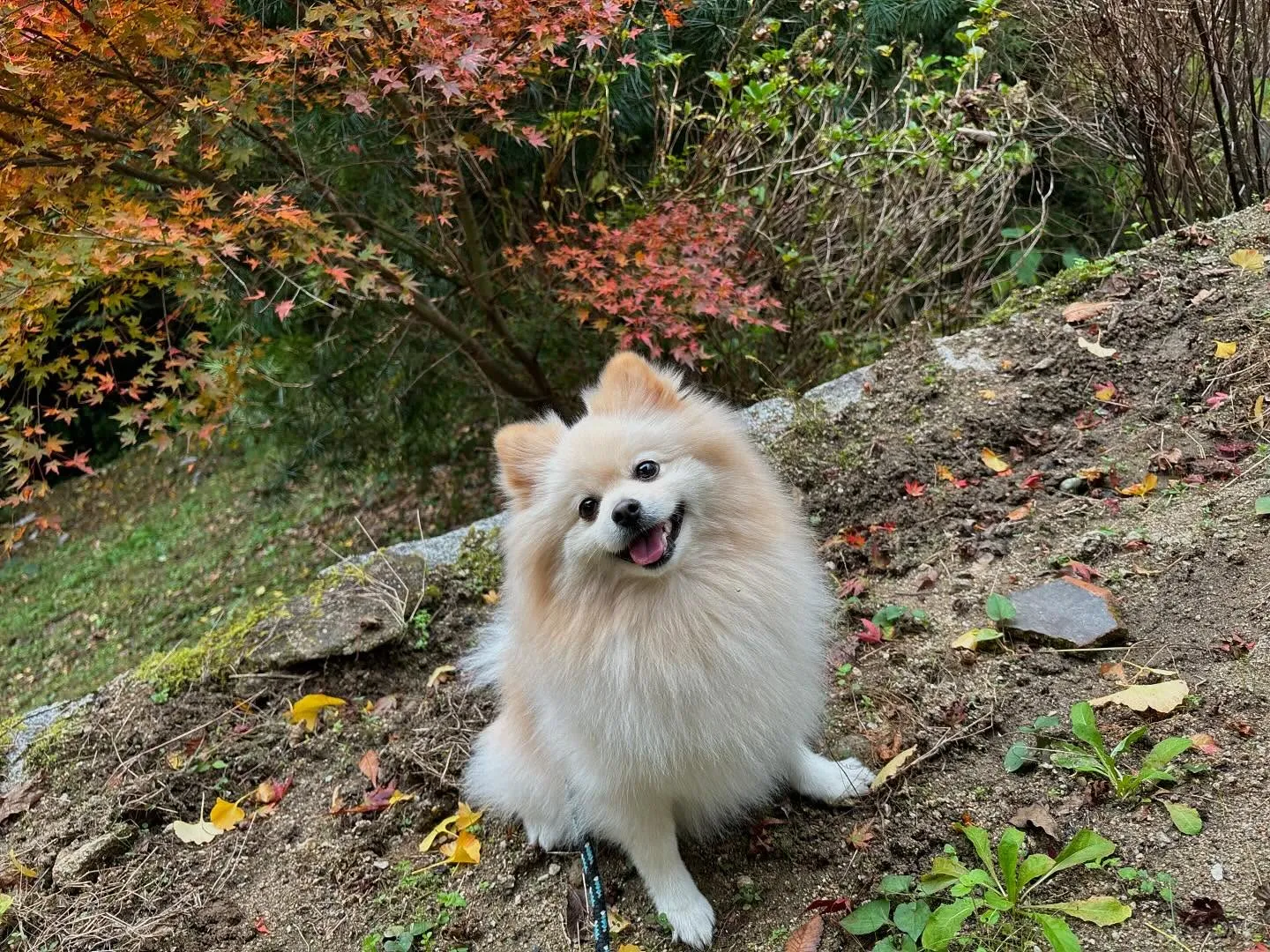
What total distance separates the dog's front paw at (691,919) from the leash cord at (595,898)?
17cm

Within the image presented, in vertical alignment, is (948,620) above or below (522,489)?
below

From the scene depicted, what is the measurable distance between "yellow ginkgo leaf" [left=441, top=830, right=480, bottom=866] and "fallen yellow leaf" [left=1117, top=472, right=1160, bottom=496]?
248 centimetres

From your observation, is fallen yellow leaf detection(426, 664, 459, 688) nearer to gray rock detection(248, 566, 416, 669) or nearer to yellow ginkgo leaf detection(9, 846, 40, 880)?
gray rock detection(248, 566, 416, 669)

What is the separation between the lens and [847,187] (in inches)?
182

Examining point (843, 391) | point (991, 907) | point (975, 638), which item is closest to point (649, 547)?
point (991, 907)

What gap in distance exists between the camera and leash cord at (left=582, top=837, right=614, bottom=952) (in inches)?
78.0

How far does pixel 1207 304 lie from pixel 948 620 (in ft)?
6.11

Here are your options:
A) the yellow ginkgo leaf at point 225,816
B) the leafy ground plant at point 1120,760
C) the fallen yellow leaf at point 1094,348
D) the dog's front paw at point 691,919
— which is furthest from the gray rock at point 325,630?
the fallen yellow leaf at point 1094,348

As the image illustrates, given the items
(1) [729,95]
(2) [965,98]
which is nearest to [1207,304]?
(2) [965,98]

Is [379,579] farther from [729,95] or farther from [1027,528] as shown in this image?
[729,95]

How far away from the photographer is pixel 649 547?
1.87 m

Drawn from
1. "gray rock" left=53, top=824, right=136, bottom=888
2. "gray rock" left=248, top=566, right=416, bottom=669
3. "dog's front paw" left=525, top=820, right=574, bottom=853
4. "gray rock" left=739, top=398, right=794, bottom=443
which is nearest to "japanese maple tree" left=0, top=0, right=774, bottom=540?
"gray rock" left=739, top=398, right=794, bottom=443

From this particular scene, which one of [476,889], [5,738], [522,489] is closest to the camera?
[522,489]

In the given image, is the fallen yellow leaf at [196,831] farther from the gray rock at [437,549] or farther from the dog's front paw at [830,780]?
the dog's front paw at [830,780]
